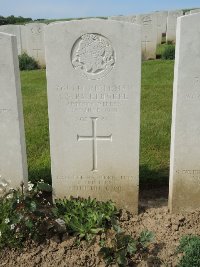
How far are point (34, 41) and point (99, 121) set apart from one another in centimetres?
958

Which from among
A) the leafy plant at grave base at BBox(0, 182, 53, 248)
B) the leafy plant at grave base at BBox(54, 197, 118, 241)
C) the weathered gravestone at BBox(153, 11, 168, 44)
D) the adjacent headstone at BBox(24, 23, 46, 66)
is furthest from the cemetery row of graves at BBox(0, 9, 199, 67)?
the leafy plant at grave base at BBox(0, 182, 53, 248)

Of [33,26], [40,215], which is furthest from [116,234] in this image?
[33,26]

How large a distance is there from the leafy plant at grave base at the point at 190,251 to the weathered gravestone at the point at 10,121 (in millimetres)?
1695

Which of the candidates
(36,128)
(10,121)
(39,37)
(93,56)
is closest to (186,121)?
(93,56)

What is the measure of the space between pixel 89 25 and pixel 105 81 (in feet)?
1.72

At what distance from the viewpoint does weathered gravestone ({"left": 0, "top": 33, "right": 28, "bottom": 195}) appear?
338 centimetres

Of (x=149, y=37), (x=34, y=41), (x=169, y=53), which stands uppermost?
(x=149, y=37)

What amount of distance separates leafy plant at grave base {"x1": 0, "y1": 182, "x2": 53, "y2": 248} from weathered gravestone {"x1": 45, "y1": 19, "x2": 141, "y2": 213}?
0.50 meters

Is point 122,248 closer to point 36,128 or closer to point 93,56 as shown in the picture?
point 93,56

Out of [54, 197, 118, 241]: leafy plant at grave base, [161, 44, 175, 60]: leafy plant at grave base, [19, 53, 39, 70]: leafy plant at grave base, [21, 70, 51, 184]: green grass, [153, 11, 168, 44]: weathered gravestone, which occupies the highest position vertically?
[153, 11, 168, 44]: weathered gravestone

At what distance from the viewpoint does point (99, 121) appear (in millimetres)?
3623

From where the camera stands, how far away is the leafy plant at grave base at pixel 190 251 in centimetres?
295

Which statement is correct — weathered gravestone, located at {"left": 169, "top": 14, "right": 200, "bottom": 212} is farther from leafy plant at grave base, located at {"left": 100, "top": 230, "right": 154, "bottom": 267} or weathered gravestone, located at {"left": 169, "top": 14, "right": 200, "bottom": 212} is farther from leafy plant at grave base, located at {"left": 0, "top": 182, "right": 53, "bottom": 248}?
leafy plant at grave base, located at {"left": 0, "top": 182, "right": 53, "bottom": 248}

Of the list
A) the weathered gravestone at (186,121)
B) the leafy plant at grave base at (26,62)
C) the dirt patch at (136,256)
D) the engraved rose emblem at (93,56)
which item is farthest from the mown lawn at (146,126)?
the leafy plant at grave base at (26,62)
